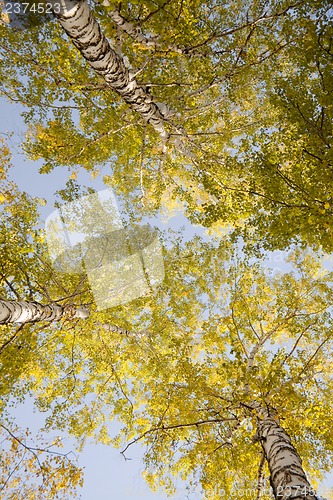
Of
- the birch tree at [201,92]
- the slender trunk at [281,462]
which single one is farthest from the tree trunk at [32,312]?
the slender trunk at [281,462]

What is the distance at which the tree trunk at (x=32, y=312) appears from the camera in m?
4.20

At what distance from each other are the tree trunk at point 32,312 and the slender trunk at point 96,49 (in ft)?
11.3

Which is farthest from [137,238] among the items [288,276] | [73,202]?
[288,276]

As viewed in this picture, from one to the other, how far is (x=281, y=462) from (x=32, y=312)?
4.03m

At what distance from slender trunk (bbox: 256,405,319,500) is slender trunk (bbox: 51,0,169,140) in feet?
17.0

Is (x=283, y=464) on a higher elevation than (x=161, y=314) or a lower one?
lower

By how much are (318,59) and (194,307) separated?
587cm

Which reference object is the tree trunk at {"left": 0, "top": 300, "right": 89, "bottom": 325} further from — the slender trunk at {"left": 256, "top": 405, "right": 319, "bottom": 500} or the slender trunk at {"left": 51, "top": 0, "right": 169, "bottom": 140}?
the slender trunk at {"left": 256, "top": 405, "right": 319, "bottom": 500}

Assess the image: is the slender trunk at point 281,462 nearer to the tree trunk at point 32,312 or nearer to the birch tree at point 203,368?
the birch tree at point 203,368

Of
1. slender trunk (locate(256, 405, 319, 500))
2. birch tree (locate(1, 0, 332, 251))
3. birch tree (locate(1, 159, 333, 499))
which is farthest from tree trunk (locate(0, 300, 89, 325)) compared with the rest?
slender trunk (locate(256, 405, 319, 500))

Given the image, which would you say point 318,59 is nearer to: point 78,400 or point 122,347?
point 122,347

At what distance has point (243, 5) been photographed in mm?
7410

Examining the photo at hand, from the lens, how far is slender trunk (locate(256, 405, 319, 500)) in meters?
2.97

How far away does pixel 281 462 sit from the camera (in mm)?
3434
